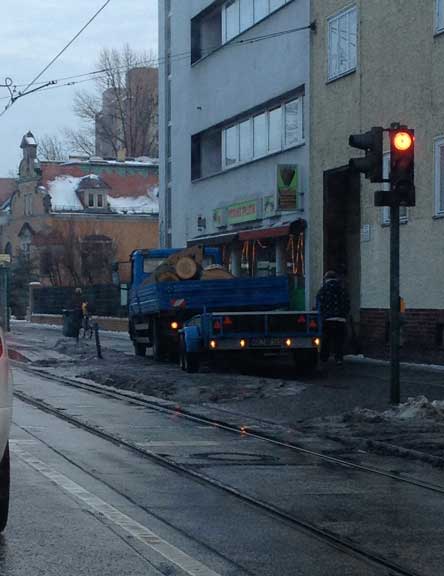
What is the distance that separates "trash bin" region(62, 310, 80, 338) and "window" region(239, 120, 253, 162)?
8.00 metres

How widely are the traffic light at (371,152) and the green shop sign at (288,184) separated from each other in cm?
1438

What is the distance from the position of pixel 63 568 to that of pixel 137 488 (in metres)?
2.86

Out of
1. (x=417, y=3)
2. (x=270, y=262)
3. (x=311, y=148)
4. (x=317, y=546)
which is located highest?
(x=417, y=3)

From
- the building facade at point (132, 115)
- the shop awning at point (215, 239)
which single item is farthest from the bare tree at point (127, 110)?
the shop awning at point (215, 239)

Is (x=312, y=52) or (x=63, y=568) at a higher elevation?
(x=312, y=52)

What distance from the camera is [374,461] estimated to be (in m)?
11.2

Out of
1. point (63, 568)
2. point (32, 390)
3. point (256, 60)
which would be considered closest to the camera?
point (63, 568)

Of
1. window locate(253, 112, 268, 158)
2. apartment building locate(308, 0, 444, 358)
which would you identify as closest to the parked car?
apartment building locate(308, 0, 444, 358)

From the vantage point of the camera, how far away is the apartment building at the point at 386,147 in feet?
73.2

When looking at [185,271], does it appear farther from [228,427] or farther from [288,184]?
[228,427]

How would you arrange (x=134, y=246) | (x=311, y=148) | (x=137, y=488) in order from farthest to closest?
(x=134, y=246) < (x=311, y=148) < (x=137, y=488)

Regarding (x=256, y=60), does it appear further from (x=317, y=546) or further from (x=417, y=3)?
(x=317, y=546)

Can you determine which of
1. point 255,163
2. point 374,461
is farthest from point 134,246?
point 374,461

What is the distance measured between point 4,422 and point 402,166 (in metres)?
8.13
